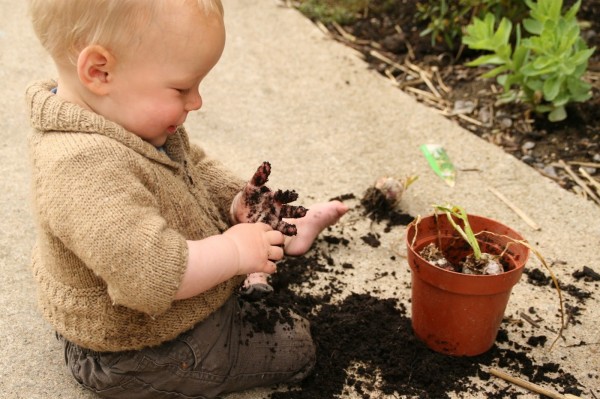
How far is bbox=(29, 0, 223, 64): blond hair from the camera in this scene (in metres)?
1.70

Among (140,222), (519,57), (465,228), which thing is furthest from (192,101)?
(519,57)

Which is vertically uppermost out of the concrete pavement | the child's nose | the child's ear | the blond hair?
the blond hair

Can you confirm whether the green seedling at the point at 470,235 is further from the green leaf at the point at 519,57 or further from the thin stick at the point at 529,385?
the green leaf at the point at 519,57

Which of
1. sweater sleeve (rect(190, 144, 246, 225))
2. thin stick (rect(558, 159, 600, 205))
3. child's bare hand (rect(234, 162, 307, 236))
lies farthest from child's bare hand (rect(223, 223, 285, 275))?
thin stick (rect(558, 159, 600, 205))

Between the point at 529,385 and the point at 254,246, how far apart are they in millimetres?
948

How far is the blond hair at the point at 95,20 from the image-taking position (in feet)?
5.56

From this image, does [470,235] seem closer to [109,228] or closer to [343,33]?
[109,228]

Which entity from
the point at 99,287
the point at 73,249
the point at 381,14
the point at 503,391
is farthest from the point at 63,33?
the point at 381,14

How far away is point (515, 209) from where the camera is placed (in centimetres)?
304

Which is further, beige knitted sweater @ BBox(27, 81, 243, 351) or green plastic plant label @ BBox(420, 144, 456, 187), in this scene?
green plastic plant label @ BBox(420, 144, 456, 187)

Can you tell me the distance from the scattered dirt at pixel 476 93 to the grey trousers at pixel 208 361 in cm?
166

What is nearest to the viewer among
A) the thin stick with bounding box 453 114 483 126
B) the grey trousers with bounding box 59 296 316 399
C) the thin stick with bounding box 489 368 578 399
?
the grey trousers with bounding box 59 296 316 399

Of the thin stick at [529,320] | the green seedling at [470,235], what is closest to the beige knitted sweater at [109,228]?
the green seedling at [470,235]

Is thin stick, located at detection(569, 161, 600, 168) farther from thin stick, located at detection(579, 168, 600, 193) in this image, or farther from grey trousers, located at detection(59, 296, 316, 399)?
grey trousers, located at detection(59, 296, 316, 399)
